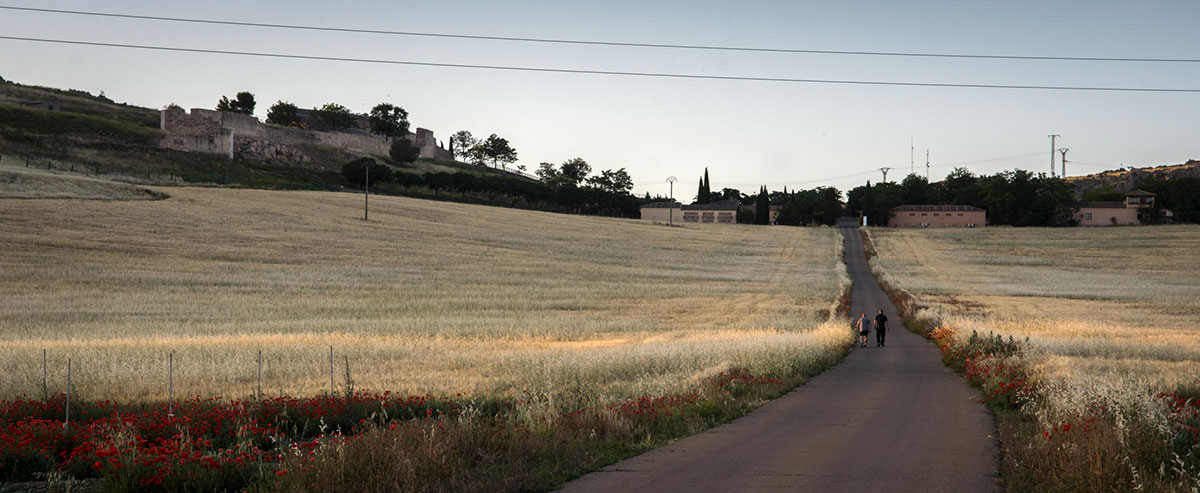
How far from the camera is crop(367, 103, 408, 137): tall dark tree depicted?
170837mm

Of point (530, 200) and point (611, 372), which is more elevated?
point (530, 200)

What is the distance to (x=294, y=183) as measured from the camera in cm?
10238

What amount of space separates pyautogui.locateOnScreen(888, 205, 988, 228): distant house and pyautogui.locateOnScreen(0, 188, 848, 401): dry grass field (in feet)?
198

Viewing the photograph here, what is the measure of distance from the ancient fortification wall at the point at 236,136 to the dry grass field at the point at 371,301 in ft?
132

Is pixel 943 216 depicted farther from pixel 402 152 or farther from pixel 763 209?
pixel 402 152

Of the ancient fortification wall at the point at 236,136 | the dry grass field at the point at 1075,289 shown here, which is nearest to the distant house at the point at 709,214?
the dry grass field at the point at 1075,289

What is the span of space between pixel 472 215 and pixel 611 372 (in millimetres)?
71588

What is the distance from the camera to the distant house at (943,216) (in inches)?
5187

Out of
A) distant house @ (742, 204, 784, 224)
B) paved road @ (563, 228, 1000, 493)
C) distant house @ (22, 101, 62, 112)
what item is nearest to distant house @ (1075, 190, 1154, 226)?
distant house @ (742, 204, 784, 224)

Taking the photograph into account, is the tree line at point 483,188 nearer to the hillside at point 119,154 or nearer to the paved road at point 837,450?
the hillside at point 119,154

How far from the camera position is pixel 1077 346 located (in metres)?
22.0

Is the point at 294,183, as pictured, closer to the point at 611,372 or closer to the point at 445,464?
the point at 611,372

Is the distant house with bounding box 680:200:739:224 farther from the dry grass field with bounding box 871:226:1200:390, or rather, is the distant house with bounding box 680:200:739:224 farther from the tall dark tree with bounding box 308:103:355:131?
the tall dark tree with bounding box 308:103:355:131

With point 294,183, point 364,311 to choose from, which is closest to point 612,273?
point 364,311
